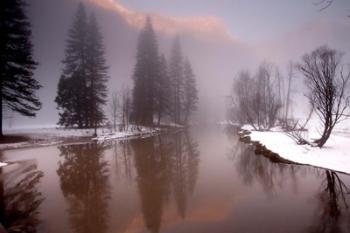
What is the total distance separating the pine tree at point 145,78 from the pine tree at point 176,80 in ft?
23.4

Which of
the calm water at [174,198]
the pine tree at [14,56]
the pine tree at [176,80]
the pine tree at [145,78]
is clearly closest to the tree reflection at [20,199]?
the calm water at [174,198]

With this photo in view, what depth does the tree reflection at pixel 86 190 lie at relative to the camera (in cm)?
568

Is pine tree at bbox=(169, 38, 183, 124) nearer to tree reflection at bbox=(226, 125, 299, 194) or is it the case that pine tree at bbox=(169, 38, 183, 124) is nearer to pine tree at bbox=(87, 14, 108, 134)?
pine tree at bbox=(87, 14, 108, 134)

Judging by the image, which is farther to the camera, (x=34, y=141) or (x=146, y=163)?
(x=34, y=141)

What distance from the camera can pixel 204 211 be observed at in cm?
634

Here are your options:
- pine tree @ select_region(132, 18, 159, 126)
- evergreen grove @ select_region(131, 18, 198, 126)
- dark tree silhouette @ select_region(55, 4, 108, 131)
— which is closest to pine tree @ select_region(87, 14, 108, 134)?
dark tree silhouette @ select_region(55, 4, 108, 131)

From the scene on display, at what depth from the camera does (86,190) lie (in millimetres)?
8250

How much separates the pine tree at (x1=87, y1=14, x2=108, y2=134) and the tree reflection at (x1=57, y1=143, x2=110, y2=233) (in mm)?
14558

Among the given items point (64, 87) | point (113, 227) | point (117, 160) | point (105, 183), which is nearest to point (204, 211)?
point (113, 227)

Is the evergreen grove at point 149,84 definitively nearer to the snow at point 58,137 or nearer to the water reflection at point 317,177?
the snow at point 58,137

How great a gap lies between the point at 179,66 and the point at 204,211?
42051 millimetres

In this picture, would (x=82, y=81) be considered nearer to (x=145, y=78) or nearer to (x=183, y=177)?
(x=145, y=78)

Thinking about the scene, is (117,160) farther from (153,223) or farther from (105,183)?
(153,223)

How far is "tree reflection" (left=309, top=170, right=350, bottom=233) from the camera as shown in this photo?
200 inches
